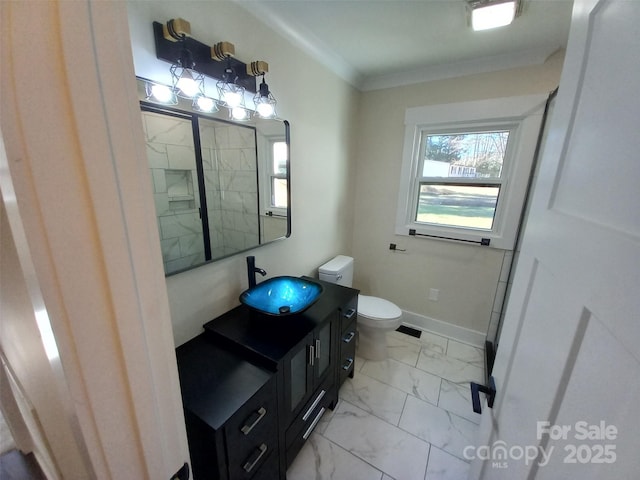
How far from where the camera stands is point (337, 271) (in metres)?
2.11

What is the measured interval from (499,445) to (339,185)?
6.47 feet

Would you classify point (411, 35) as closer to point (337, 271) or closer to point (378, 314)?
point (337, 271)

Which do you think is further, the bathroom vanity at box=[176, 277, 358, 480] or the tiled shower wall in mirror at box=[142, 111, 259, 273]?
the tiled shower wall in mirror at box=[142, 111, 259, 273]

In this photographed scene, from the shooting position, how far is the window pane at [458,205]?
215 centimetres

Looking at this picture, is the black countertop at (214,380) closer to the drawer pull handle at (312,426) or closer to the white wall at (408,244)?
the drawer pull handle at (312,426)

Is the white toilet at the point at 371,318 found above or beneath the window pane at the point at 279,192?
beneath

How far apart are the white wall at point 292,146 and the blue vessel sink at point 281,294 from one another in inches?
5.2

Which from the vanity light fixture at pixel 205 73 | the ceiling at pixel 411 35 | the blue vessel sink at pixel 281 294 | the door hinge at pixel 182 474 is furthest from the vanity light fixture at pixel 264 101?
the door hinge at pixel 182 474

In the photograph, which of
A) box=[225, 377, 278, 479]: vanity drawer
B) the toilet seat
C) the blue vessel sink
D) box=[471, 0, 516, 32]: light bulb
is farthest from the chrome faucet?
box=[471, 0, 516, 32]: light bulb

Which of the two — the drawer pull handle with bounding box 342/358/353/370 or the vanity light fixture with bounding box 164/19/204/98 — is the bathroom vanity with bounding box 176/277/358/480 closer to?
the drawer pull handle with bounding box 342/358/353/370

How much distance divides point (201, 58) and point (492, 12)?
60.3 inches

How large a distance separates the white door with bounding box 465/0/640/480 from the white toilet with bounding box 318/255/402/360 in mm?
1283

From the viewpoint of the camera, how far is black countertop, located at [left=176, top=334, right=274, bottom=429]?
0.84m

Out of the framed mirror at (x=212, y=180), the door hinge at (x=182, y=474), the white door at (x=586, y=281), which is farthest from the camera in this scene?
the framed mirror at (x=212, y=180)
